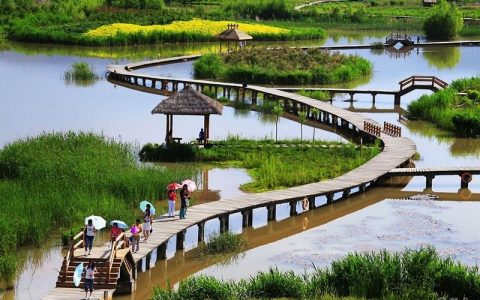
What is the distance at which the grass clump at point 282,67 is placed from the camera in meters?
57.9

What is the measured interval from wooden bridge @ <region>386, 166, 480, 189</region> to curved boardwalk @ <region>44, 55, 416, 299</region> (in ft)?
1.10

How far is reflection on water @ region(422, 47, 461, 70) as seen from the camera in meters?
69.4

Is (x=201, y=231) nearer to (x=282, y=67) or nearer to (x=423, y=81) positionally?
(x=423, y=81)

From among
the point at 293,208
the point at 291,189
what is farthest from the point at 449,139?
the point at 293,208

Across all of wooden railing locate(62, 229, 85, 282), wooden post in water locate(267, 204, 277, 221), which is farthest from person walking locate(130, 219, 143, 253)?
wooden post in water locate(267, 204, 277, 221)

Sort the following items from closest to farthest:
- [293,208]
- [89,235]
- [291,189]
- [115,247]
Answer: [115,247] < [89,235] < [293,208] < [291,189]

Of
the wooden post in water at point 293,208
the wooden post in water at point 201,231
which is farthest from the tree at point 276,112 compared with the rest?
the wooden post in water at point 201,231

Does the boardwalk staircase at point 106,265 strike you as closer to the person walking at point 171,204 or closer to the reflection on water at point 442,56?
the person walking at point 171,204

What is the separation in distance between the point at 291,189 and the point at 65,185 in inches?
245

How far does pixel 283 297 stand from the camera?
2275 cm

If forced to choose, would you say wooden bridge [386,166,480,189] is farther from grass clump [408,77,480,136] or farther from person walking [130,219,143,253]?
person walking [130,219,143,253]

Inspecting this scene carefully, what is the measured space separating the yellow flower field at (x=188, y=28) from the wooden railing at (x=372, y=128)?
3684 centimetres

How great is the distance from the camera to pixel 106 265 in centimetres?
2341

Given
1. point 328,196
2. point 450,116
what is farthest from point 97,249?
point 450,116
